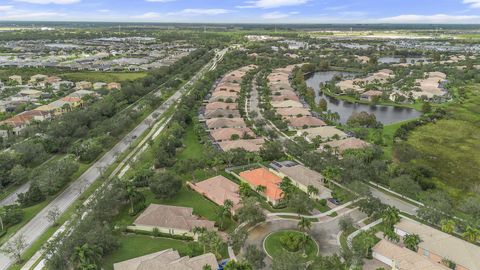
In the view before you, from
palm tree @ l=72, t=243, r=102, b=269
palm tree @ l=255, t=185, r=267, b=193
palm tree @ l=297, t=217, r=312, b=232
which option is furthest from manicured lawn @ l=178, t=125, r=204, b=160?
palm tree @ l=72, t=243, r=102, b=269

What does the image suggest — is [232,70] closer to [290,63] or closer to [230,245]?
[290,63]

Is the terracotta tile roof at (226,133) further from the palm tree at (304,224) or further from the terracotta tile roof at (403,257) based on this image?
the terracotta tile roof at (403,257)

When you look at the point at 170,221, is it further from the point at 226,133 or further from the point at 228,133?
the point at 228,133

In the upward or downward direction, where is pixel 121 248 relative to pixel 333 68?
downward

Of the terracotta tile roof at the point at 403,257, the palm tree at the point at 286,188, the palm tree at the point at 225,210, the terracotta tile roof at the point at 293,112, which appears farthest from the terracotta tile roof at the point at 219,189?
the terracotta tile roof at the point at 293,112

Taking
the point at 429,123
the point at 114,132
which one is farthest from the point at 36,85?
the point at 429,123

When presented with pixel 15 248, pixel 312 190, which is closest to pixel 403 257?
pixel 312 190
